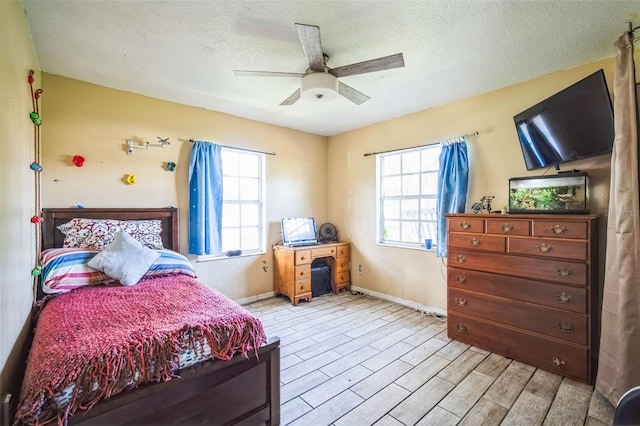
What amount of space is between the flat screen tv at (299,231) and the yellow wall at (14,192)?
2.63 metres

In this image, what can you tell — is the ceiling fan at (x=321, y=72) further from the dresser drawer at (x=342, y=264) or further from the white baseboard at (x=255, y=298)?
the white baseboard at (x=255, y=298)

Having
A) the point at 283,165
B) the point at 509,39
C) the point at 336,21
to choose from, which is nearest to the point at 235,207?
the point at 283,165

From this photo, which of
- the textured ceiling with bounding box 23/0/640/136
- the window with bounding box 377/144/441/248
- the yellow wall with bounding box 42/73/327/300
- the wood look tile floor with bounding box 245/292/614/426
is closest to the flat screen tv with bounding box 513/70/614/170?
the textured ceiling with bounding box 23/0/640/136

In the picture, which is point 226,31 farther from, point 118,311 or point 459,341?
point 459,341

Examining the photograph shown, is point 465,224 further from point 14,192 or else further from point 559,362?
point 14,192

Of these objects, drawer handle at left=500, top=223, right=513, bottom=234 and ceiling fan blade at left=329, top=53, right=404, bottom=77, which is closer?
ceiling fan blade at left=329, top=53, right=404, bottom=77

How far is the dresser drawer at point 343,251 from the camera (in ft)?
14.4

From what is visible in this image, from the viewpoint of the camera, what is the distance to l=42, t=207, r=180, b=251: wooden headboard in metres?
2.59

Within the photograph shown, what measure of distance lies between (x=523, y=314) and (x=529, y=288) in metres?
0.23

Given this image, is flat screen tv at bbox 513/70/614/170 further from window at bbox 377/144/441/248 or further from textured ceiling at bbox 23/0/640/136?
window at bbox 377/144/441/248

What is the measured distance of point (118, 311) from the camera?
5.63ft

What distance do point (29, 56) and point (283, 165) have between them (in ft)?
9.13

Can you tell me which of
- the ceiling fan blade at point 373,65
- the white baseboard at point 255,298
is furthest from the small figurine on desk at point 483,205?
the white baseboard at point 255,298

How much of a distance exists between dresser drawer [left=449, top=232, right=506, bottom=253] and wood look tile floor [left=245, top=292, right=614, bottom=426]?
93 cm
